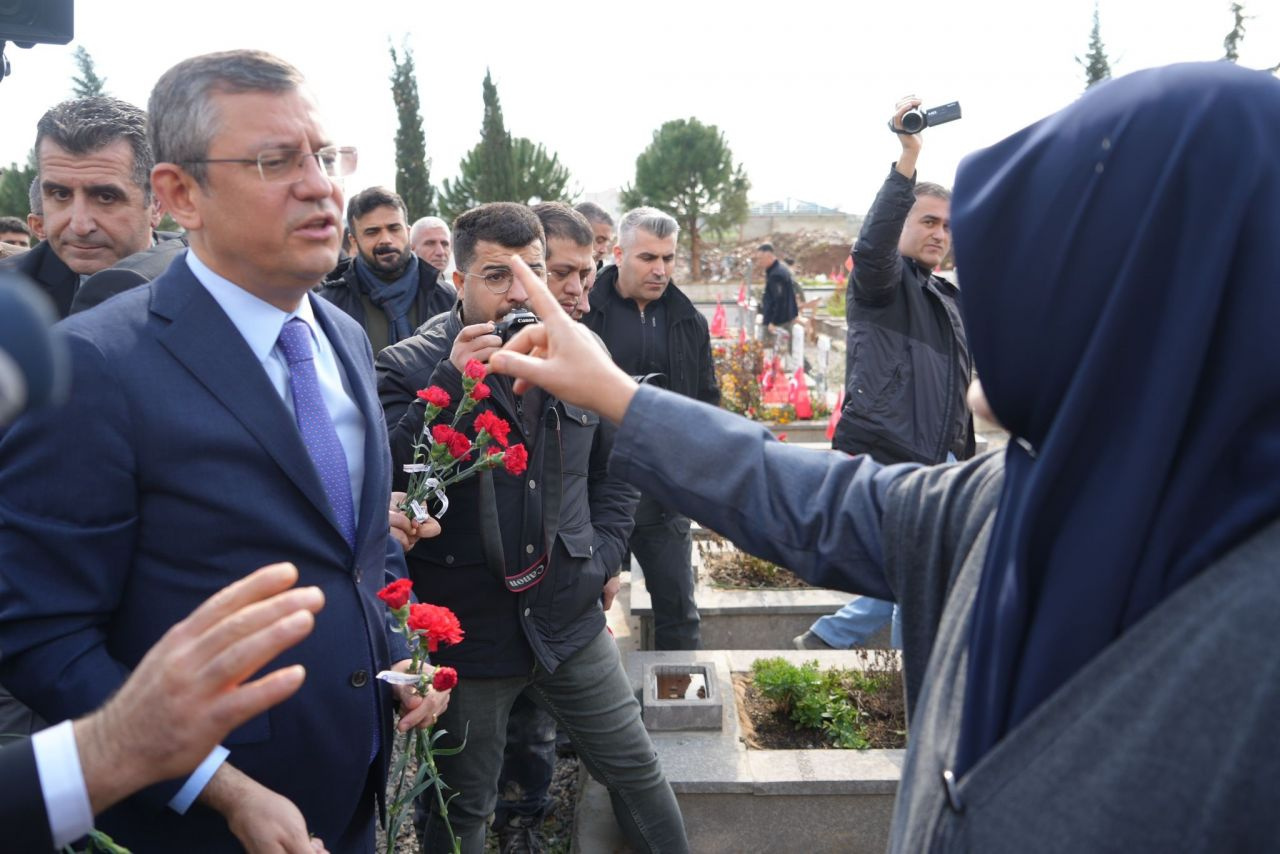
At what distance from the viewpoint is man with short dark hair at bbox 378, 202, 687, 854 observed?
2883 millimetres

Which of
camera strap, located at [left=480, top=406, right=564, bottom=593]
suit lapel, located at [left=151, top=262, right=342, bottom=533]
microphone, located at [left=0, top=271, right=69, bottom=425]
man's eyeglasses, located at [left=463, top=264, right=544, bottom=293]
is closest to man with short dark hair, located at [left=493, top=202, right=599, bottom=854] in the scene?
camera strap, located at [left=480, top=406, right=564, bottom=593]

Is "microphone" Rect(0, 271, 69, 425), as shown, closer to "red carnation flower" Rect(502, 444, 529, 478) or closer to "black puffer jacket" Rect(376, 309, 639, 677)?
"red carnation flower" Rect(502, 444, 529, 478)

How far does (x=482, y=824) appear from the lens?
293 cm

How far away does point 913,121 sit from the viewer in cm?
416

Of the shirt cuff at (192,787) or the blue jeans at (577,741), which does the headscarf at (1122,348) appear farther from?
the blue jeans at (577,741)

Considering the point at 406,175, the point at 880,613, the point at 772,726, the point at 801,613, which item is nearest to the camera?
the point at 772,726

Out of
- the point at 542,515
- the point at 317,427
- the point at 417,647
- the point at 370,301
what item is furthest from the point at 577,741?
the point at 370,301

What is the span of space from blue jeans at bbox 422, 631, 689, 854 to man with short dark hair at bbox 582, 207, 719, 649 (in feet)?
5.60

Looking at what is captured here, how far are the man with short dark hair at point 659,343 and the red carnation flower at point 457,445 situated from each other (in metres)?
2.53

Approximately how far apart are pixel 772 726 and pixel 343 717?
2.70 m

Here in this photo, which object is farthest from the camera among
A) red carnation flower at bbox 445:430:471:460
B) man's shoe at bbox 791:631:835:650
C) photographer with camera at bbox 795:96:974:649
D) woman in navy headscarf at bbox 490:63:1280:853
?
man's shoe at bbox 791:631:835:650

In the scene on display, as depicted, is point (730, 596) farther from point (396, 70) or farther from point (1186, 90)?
point (396, 70)

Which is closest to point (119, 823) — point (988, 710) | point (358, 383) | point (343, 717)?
point (343, 717)

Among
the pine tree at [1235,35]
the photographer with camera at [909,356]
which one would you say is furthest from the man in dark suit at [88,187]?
the pine tree at [1235,35]
